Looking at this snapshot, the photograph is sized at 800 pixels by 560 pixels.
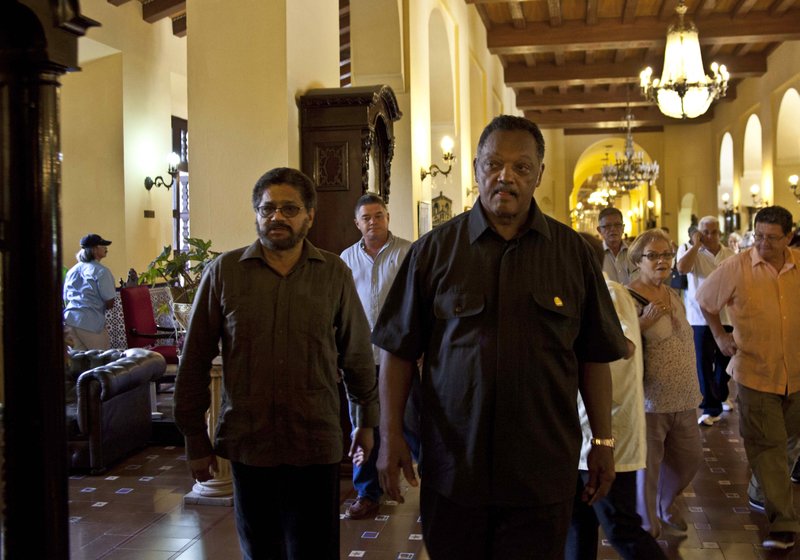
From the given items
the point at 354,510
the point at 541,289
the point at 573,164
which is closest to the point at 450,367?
the point at 541,289

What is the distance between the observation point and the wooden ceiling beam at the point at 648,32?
571 inches

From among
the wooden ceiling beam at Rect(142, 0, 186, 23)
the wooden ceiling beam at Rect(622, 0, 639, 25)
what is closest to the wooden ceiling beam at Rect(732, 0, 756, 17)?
the wooden ceiling beam at Rect(622, 0, 639, 25)

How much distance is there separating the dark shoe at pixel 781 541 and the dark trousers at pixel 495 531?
2384 millimetres

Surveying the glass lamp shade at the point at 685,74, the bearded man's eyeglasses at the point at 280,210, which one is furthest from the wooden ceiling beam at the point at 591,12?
the bearded man's eyeglasses at the point at 280,210

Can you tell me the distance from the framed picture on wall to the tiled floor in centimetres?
483

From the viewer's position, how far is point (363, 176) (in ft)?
20.2

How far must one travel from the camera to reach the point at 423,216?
10.3 meters

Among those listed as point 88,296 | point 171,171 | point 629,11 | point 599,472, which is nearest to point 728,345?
point 599,472

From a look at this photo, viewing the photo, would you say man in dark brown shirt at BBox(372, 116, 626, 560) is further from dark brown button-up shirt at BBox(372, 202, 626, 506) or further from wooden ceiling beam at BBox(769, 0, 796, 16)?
wooden ceiling beam at BBox(769, 0, 796, 16)

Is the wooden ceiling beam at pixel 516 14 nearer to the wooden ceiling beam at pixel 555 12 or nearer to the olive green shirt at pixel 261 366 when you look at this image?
the wooden ceiling beam at pixel 555 12

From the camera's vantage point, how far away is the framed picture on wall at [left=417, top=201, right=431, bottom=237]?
10033mm

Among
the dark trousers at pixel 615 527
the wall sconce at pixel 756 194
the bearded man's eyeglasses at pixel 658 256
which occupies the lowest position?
the dark trousers at pixel 615 527

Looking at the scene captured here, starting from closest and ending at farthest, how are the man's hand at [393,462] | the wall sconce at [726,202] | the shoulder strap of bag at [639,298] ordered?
the man's hand at [393,462], the shoulder strap of bag at [639,298], the wall sconce at [726,202]

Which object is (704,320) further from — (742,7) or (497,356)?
(742,7)
